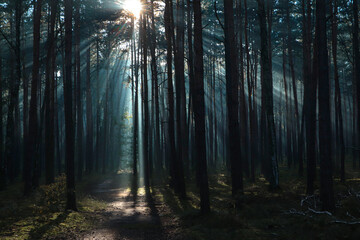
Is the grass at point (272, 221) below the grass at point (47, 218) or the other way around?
the other way around

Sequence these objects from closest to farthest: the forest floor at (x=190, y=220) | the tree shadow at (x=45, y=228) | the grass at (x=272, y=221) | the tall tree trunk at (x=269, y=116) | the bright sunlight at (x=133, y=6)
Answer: the grass at (x=272, y=221), the forest floor at (x=190, y=220), the tree shadow at (x=45, y=228), the tall tree trunk at (x=269, y=116), the bright sunlight at (x=133, y=6)

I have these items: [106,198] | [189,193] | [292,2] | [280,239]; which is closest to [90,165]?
[106,198]

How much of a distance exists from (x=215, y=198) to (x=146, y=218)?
14.4ft

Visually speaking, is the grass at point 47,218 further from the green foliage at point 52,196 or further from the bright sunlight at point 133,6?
the bright sunlight at point 133,6

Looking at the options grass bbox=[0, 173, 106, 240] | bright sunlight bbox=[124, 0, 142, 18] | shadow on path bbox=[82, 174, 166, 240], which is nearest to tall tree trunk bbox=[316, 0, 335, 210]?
shadow on path bbox=[82, 174, 166, 240]

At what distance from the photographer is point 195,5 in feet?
35.9

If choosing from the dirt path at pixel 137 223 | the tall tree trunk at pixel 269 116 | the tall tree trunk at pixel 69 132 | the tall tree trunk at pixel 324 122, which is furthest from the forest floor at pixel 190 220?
the tall tree trunk at pixel 269 116

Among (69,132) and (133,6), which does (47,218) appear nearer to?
(69,132)

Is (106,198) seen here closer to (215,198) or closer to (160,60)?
(215,198)

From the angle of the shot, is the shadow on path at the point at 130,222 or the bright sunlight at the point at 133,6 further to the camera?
the bright sunlight at the point at 133,6

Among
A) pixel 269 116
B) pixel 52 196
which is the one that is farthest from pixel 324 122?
pixel 52 196

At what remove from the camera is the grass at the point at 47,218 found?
9.03 metres

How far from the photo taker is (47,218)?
10758 millimetres

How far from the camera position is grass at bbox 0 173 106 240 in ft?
29.6
